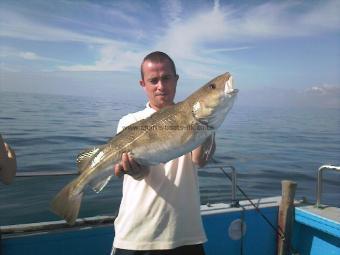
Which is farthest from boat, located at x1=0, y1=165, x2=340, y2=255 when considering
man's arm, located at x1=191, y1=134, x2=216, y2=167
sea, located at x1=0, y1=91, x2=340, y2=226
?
man's arm, located at x1=191, y1=134, x2=216, y2=167

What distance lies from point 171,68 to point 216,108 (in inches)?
32.4

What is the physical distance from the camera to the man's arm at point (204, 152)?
3.08 metres

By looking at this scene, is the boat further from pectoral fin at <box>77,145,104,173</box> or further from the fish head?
the fish head

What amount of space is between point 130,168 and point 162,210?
476 millimetres

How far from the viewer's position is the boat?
449 cm

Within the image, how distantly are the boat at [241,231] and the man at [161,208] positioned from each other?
151 centimetres

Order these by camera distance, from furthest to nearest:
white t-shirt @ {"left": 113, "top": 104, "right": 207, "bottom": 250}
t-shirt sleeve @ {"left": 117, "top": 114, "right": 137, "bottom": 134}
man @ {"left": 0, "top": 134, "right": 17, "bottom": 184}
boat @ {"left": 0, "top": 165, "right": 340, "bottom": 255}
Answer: boat @ {"left": 0, "top": 165, "right": 340, "bottom": 255} < t-shirt sleeve @ {"left": 117, "top": 114, "right": 137, "bottom": 134} < white t-shirt @ {"left": 113, "top": 104, "right": 207, "bottom": 250} < man @ {"left": 0, "top": 134, "right": 17, "bottom": 184}

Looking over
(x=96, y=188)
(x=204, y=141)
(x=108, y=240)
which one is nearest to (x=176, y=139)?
(x=204, y=141)

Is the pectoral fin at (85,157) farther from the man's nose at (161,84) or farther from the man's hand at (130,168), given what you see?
the man's nose at (161,84)

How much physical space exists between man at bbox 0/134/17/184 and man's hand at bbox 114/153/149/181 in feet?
2.72

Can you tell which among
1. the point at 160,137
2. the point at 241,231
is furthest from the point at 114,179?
the point at 160,137

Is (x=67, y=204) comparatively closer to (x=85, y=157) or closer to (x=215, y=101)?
(x=85, y=157)

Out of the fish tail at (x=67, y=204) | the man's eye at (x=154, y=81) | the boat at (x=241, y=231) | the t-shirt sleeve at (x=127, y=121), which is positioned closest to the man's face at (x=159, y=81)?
the man's eye at (x=154, y=81)

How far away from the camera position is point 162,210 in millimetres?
3209
